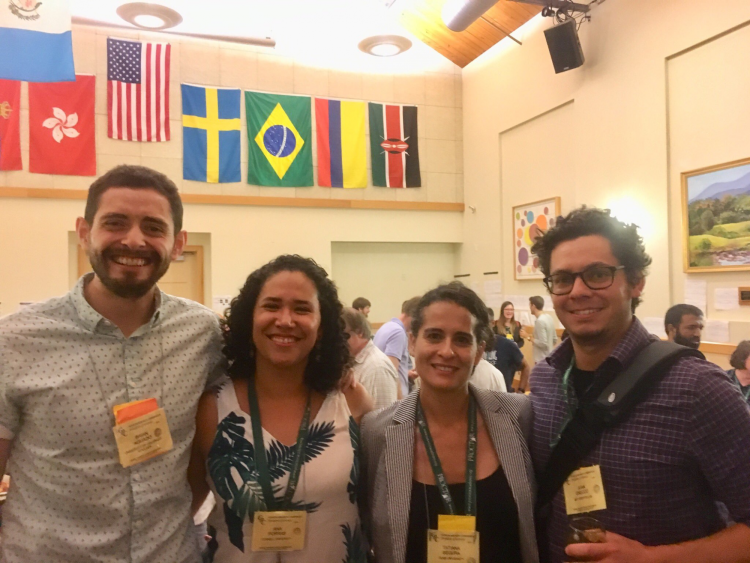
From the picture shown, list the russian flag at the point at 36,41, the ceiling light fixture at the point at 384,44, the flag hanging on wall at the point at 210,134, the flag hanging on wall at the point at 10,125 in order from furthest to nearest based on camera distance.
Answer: the flag hanging on wall at the point at 210,134, the ceiling light fixture at the point at 384,44, the flag hanging on wall at the point at 10,125, the russian flag at the point at 36,41

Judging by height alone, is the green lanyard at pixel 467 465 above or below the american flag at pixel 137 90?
below

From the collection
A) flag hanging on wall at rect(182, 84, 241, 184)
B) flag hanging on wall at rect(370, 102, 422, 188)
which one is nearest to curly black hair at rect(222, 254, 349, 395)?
flag hanging on wall at rect(182, 84, 241, 184)

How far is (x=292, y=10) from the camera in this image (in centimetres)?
891

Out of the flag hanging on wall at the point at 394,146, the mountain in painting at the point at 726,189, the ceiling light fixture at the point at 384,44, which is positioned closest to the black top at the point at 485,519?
the mountain in painting at the point at 726,189

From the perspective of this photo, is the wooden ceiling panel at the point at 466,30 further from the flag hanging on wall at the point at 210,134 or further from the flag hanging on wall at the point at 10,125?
the flag hanging on wall at the point at 10,125

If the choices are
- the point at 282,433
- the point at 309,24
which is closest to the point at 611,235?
the point at 282,433

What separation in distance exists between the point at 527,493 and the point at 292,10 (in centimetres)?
898

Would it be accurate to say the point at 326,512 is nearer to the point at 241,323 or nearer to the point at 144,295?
the point at 241,323

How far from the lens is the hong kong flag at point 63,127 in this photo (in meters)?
7.70

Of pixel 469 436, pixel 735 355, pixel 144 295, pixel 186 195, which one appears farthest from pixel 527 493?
pixel 186 195

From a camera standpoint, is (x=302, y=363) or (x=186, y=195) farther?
(x=186, y=195)

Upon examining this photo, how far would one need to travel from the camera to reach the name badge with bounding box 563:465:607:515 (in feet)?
5.10

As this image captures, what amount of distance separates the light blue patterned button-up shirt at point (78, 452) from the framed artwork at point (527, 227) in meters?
7.24

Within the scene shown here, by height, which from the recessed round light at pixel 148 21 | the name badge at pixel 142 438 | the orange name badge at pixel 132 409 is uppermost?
the recessed round light at pixel 148 21
